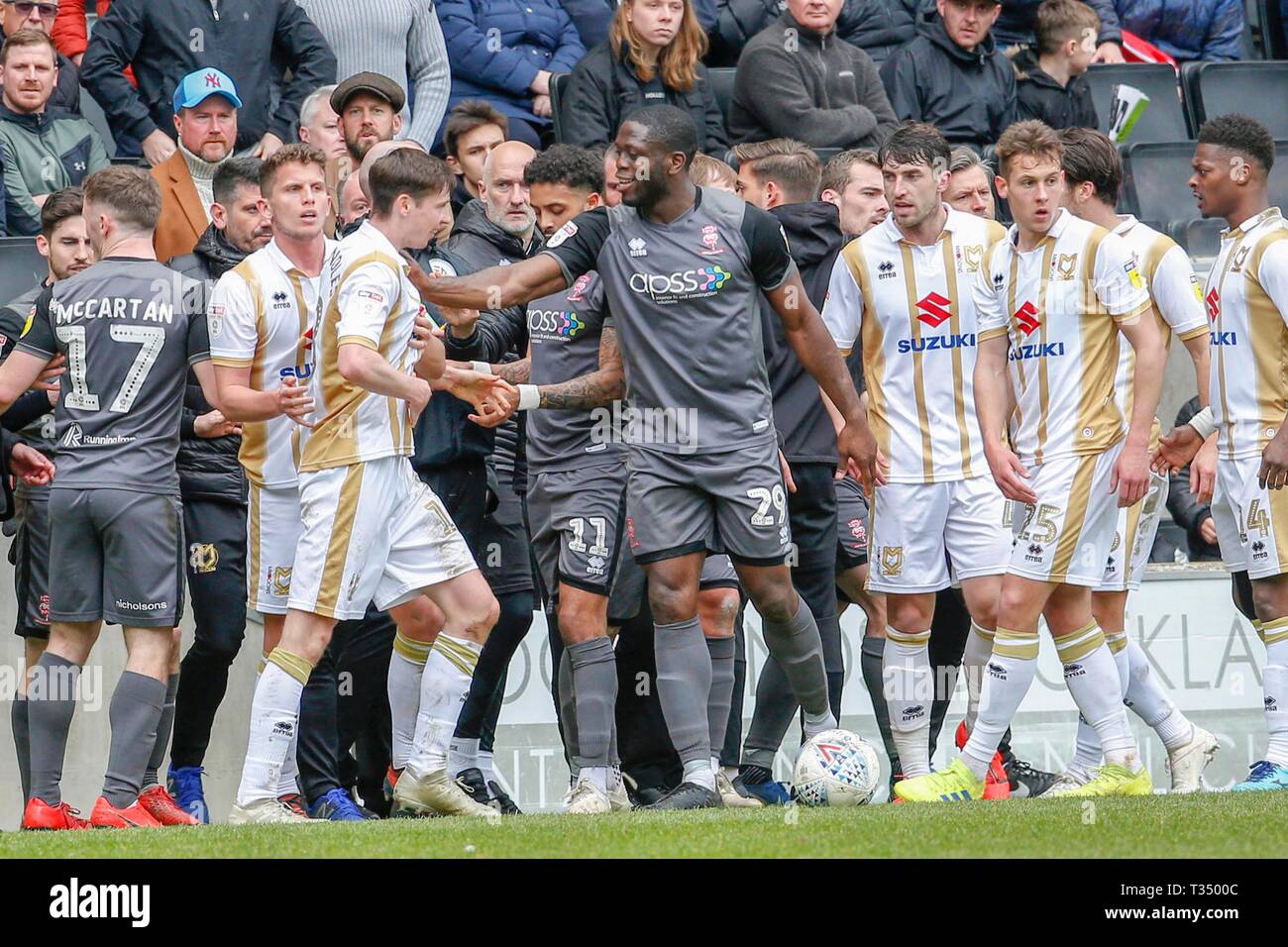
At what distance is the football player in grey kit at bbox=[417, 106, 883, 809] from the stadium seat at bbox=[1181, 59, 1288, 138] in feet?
23.2

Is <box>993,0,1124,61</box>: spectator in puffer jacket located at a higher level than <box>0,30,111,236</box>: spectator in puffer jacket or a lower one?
higher

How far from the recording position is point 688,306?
6.93 metres

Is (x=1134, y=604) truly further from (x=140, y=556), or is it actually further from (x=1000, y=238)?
(x=140, y=556)

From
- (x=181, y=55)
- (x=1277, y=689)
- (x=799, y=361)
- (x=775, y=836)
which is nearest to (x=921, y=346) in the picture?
(x=799, y=361)

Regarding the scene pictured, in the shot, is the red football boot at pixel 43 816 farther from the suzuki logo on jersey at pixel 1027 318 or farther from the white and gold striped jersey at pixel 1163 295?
the white and gold striped jersey at pixel 1163 295

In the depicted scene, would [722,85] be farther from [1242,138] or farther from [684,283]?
[684,283]

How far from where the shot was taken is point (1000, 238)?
8008 millimetres

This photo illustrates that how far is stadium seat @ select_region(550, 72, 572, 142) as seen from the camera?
36.3 feet

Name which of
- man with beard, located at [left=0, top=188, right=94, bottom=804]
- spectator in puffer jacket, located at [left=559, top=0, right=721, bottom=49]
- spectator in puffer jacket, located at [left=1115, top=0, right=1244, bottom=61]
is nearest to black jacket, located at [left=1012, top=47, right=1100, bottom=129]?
spectator in puffer jacket, located at [left=559, top=0, right=721, bottom=49]

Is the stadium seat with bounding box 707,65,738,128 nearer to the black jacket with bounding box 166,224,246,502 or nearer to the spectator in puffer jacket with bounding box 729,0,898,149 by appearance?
the spectator in puffer jacket with bounding box 729,0,898,149

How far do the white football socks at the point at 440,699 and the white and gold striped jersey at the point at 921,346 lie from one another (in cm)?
205

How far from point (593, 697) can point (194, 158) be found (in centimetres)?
350

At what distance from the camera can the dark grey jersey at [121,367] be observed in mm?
7148
